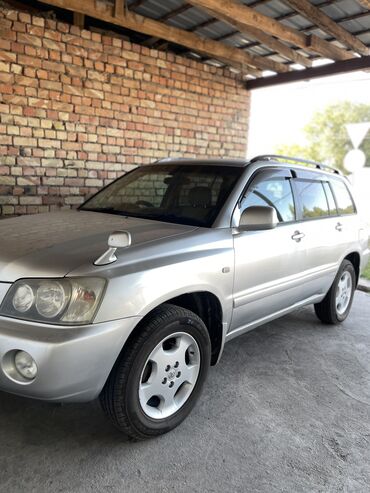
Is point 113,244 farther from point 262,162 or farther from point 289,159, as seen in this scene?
point 289,159

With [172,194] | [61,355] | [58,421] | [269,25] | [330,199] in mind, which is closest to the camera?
[61,355]

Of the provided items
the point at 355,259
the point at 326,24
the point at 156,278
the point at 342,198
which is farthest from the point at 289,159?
the point at 326,24

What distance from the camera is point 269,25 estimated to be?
5.63 m

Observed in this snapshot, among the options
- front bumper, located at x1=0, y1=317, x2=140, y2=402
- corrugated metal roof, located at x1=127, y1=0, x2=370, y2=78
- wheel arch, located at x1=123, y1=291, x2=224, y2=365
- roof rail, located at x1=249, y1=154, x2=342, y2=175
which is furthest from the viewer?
Result: corrugated metal roof, located at x1=127, y1=0, x2=370, y2=78

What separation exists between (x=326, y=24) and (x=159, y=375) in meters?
5.28

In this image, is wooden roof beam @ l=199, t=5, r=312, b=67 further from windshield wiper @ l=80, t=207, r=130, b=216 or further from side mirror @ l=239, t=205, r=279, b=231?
side mirror @ l=239, t=205, r=279, b=231

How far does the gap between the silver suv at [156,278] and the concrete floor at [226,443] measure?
22cm

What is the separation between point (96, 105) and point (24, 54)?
1.14 m

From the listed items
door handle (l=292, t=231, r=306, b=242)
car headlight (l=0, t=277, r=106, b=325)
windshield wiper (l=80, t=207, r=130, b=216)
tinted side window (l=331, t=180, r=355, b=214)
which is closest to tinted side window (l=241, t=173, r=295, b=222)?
door handle (l=292, t=231, r=306, b=242)

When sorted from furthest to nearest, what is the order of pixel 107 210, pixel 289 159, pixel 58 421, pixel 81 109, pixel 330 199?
pixel 81 109
pixel 330 199
pixel 289 159
pixel 107 210
pixel 58 421

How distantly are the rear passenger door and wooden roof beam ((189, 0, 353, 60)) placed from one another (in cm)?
225

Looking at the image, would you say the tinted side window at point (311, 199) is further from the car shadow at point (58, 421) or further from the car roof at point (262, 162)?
the car shadow at point (58, 421)

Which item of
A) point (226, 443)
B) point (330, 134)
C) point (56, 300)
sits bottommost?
point (226, 443)

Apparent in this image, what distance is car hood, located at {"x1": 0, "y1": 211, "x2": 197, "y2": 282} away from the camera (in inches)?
90.2
